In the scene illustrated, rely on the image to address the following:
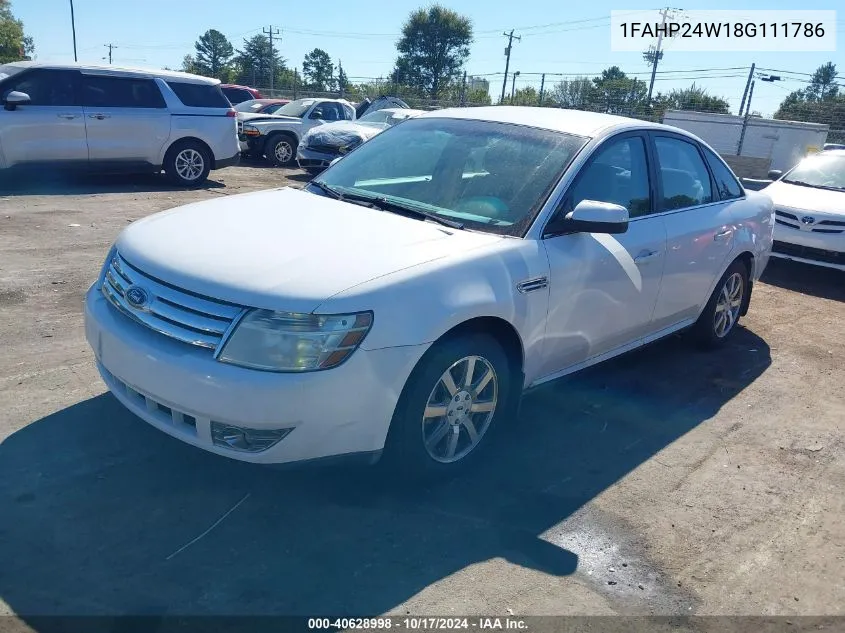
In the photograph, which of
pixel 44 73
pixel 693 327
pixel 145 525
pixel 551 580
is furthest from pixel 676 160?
pixel 44 73

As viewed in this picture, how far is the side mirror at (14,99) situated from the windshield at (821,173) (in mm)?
10230

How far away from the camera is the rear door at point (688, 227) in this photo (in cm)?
473

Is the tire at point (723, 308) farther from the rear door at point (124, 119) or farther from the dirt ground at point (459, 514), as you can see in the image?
the rear door at point (124, 119)

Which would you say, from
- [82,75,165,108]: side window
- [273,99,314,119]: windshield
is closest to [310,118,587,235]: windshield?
[82,75,165,108]: side window

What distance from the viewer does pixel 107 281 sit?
142 inches

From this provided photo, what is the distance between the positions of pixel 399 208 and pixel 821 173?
7.76 meters

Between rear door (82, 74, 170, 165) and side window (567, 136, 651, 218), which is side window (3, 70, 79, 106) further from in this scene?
side window (567, 136, 651, 218)

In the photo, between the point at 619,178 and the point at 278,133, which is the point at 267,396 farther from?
the point at 278,133

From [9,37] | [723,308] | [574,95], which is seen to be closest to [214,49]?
[9,37]

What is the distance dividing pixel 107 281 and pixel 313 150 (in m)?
10.7

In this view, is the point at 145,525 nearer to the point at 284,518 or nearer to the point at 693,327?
the point at 284,518

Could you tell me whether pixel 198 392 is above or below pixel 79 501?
above

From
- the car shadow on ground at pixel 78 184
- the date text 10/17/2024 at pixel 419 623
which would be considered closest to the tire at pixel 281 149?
the car shadow on ground at pixel 78 184

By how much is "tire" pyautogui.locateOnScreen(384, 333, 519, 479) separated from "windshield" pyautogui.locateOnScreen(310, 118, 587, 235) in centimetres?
71
